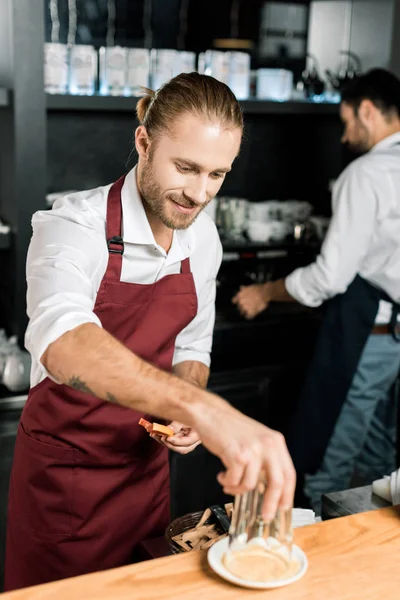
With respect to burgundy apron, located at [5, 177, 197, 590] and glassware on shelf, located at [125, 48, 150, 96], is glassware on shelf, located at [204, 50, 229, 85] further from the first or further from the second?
burgundy apron, located at [5, 177, 197, 590]

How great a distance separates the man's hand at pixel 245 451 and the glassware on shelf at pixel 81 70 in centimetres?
223

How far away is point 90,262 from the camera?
1.74m

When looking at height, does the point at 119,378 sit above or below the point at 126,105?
below

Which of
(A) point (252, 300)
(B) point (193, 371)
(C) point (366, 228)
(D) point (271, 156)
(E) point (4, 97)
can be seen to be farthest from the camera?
(D) point (271, 156)

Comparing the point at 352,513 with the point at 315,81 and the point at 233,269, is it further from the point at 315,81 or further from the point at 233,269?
the point at 315,81

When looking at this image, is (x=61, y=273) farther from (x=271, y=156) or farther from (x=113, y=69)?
(x=271, y=156)

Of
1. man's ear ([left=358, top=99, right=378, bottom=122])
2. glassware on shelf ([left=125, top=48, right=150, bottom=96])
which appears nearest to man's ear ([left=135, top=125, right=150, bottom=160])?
glassware on shelf ([left=125, top=48, right=150, bottom=96])

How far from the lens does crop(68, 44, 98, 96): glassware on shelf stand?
10.2 feet

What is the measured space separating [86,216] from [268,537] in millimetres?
842

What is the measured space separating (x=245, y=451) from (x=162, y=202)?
77cm

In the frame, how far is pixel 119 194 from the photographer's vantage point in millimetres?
1871

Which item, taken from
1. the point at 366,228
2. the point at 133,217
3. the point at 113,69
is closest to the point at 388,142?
the point at 366,228

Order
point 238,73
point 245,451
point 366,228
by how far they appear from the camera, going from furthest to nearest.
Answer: point 238,73 < point 366,228 < point 245,451

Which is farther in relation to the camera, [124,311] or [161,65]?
[161,65]
